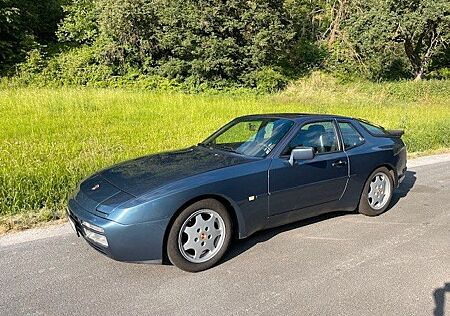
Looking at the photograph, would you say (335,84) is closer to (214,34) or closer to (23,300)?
(214,34)

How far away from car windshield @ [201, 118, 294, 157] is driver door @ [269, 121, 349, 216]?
0.18 meters

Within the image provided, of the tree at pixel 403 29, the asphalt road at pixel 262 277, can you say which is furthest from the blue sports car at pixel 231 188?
the tree at pixel 403 29

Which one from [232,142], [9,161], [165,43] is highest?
[165,43]

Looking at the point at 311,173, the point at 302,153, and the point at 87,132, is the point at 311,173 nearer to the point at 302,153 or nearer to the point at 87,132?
the point at 302,153

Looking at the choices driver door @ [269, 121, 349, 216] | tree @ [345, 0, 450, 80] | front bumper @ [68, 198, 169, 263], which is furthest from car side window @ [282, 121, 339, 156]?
tree @ [345, 0, 450, 80]

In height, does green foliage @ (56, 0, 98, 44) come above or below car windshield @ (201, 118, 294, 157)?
above

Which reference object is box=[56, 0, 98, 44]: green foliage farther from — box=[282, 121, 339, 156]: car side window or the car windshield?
box=[282, 121, 339, 156]: car side window

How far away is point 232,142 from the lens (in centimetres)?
446

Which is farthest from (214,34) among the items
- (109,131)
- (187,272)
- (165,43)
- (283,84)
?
(187,272)

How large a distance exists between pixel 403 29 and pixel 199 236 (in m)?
26.4

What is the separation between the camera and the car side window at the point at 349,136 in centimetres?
459

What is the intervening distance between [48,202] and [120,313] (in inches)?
111

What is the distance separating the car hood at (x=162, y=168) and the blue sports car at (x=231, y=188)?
1cm

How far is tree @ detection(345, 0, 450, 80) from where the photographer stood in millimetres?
23859
